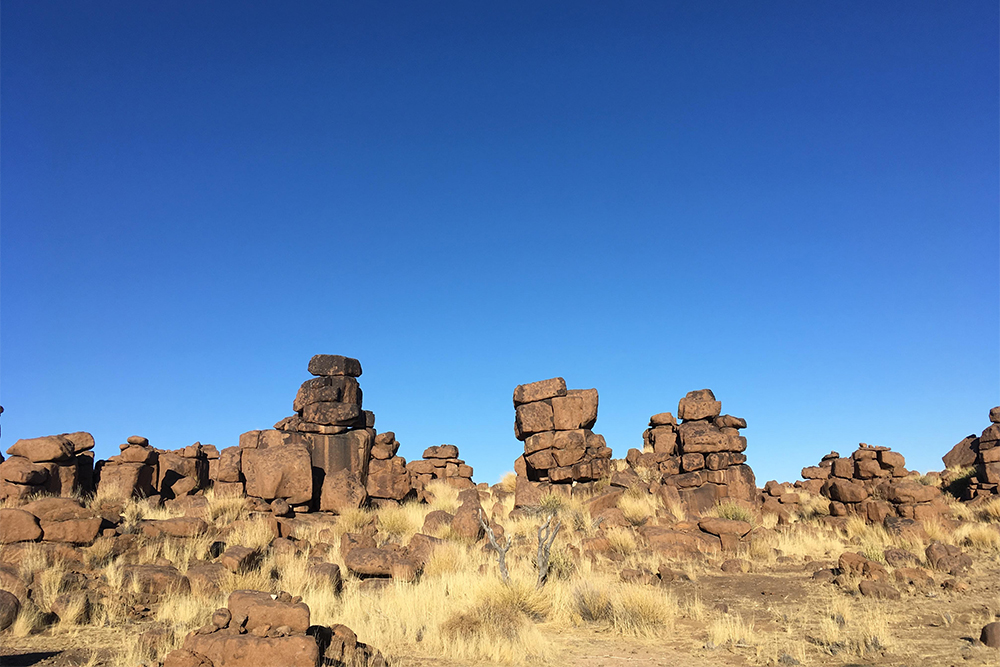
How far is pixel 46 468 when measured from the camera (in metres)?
19.2

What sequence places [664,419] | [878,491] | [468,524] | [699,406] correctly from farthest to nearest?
[664,419] → [699,406] → [878,491] → [468,524]

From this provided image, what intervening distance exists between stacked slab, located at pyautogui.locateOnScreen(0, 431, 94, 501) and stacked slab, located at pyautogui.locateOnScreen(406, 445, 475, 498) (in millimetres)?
11543

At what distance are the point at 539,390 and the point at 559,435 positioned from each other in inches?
69.7

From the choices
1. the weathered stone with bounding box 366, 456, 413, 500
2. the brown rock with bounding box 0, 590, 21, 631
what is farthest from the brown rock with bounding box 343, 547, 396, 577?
the weathered stone with bounding box 366, 456, 413, 500

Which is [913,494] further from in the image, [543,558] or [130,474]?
[130,474]

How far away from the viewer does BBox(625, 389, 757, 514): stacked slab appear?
77.0 ft

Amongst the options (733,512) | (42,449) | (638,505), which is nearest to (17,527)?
(42,449)

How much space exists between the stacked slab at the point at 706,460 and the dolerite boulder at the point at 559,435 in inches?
99.3

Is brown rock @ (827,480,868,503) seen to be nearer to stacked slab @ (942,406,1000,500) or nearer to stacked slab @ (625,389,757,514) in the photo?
stacked slab @ (625,389,757,514)

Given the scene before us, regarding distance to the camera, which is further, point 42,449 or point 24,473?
point 42,449

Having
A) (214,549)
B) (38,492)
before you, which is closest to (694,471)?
(214,549)

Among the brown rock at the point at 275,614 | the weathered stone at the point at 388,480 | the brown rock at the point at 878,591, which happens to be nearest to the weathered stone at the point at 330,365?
the weathered stone at the point at 388,480

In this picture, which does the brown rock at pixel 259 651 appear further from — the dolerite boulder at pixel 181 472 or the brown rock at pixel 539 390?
the brown rock at pixel 539 390

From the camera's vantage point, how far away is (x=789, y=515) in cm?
2261
